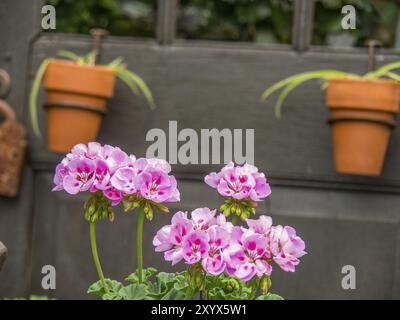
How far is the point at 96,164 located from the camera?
106cm

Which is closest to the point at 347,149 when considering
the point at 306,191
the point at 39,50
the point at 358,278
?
the point at 306,191

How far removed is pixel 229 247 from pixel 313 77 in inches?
61.2

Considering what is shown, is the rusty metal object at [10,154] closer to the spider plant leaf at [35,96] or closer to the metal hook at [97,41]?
the spider plant leaf at [35,96]

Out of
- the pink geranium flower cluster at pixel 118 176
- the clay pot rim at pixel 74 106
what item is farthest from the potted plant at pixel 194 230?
the clay pot rim at pixel 74 106

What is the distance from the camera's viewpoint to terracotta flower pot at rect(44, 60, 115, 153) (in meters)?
2.39

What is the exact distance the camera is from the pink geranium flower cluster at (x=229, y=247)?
1001 mm

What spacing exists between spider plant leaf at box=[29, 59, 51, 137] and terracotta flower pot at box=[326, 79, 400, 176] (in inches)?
37.7

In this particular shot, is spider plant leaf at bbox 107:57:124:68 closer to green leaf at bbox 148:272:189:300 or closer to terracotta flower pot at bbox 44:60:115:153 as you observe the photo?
terracotta flower pot at bbox 44:60:115:153

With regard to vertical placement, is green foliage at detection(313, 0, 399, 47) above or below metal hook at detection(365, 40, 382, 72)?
above

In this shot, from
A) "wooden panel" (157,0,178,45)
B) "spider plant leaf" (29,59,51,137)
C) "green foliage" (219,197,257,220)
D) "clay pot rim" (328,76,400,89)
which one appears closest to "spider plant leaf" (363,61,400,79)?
"clay pot rim" (328,76,400,89)

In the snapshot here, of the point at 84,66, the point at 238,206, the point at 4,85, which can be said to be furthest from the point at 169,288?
the point at 4,85

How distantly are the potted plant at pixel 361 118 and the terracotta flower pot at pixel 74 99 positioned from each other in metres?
0.71
